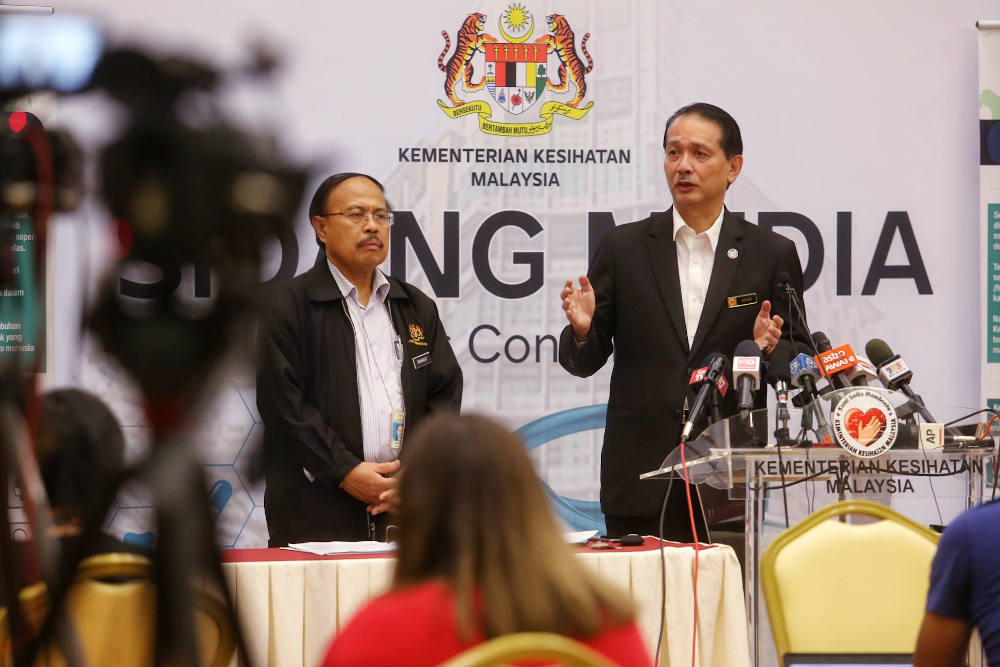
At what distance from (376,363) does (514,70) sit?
1.85 metres

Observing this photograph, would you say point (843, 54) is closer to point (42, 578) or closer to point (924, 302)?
point (924, 302)

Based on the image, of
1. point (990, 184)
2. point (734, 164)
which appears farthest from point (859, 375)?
point (990, 184)

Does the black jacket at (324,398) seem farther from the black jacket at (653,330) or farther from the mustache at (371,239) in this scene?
the black jacket at (653,330)

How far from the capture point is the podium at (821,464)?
2711mm

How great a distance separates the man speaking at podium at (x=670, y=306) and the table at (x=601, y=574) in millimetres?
593

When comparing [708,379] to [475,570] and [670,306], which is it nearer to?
[670,306]

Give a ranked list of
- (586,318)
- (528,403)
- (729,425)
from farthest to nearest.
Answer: (528,403) → (586,318) → (729,425)

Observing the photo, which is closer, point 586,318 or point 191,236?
point 191,236

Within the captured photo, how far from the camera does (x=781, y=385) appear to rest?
113 inches

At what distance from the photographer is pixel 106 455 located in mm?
517

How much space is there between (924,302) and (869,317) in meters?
0.27

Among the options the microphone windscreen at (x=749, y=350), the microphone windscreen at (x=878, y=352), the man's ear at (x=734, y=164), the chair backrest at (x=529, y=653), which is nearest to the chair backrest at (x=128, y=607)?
the chair backrest at (x=529, y=653)

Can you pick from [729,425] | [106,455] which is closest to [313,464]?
[729,425]

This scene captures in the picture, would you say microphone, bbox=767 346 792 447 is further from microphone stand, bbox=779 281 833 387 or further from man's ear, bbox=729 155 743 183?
man's ear, bbox=729 155 743 183
